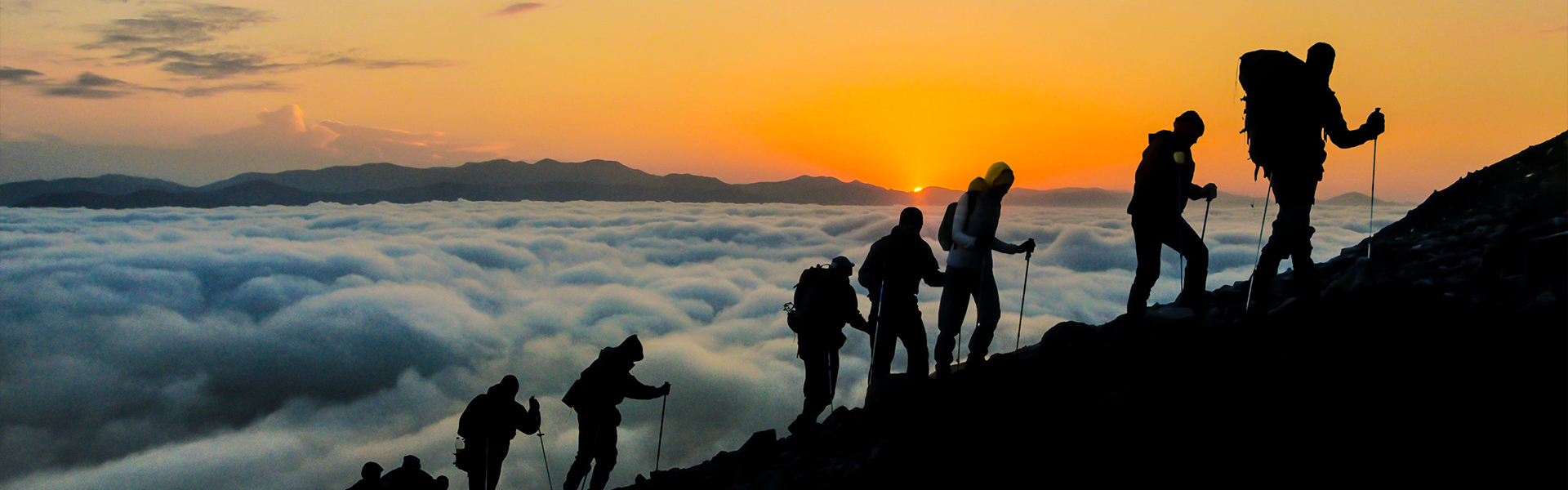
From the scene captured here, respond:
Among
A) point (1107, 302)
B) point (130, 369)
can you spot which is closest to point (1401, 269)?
point (1107, 302)

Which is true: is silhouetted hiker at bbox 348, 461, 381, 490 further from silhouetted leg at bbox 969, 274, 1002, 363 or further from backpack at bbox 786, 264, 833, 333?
silhouetted leg at bbox 969, 274, 1002, 363

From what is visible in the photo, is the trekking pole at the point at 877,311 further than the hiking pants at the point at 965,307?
Yes

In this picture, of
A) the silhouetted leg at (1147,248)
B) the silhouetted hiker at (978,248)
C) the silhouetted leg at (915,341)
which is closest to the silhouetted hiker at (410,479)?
the silhouetted leg at (915,341)

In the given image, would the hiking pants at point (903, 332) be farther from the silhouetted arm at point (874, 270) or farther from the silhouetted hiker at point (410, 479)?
the silhouetted hiker at point (410, 479)

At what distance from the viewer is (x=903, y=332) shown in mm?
8664

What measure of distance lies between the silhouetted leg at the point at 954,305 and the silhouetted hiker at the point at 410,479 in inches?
235

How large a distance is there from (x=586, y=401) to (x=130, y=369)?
240m

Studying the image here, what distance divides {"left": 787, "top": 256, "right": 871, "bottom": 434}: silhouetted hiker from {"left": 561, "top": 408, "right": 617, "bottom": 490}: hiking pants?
264cm

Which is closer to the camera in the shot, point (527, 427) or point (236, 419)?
point (527, 427)

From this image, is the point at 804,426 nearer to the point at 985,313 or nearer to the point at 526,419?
the point at 985,313

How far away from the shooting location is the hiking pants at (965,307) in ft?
25.8

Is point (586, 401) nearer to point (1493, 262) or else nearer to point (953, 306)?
point (953, 306)

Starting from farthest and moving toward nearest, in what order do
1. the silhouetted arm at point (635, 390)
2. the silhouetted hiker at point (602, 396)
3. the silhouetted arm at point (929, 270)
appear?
the silhouetted arm at point (635, 390), the silhouetted hiker at point (602, 396), the silhouetted arm at point (929, 270)

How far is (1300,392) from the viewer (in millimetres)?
6082
